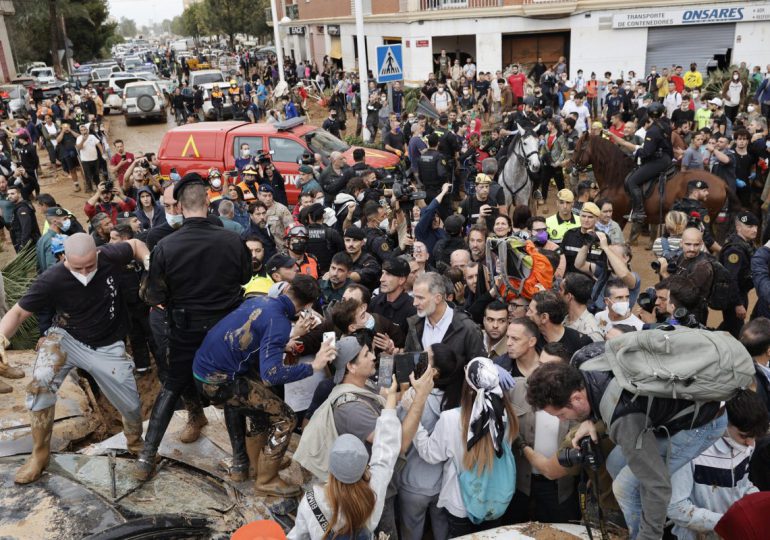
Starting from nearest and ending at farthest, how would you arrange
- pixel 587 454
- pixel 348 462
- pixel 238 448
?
1. pixel 348 462
2. pixel 587 454
3. pixel 238 448

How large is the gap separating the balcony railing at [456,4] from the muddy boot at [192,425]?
25722 mm

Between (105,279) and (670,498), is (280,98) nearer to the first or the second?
(105,279)

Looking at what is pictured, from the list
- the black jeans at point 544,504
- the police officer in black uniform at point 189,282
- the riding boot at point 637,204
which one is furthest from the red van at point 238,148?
the black jeans at point 544,504

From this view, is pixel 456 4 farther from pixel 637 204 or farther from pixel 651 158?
pixel 637 204

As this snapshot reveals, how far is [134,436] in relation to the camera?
186 inches

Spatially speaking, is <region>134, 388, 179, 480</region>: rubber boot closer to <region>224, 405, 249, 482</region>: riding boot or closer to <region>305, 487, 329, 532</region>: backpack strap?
<region>224, 405, 249, 482</region>: riding boot

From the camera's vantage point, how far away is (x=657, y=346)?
9.37ft

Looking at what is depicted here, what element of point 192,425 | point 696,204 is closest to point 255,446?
point 192,425

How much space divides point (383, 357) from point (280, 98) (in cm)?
2130

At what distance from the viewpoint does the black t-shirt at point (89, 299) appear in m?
4.36

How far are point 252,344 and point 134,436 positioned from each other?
1.40 metres

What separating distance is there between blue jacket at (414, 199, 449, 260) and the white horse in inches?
129

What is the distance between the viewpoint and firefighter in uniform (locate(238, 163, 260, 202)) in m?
9.68

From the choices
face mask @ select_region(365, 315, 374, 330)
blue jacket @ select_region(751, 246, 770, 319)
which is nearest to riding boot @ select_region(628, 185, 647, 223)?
blue jacket @ select_region(751, 246, 770, 319)
